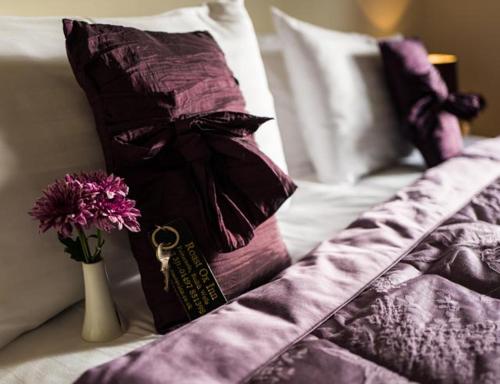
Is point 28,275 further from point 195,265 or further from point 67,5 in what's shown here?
point 67,5

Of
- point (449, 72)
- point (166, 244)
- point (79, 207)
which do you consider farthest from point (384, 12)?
point (79, 207)

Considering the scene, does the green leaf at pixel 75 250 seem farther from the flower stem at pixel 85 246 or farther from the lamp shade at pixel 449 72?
the lamp shade at pixel 449 72

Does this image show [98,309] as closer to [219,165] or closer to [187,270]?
[187,270]

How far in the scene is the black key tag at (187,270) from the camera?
33.0 inches

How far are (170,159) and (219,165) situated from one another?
8 centimetres

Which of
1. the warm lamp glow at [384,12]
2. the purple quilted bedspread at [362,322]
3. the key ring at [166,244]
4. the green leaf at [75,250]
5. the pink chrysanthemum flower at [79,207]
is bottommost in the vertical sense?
the purple quilted bedspread at [362,322]

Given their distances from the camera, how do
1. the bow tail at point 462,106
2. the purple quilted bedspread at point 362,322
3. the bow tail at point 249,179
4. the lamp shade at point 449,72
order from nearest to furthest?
the purple quilted bedspread at point 362,322 → the bow tail at point 249,179 → the bow tail at point 462,106 → the lamp shade at point 449,72

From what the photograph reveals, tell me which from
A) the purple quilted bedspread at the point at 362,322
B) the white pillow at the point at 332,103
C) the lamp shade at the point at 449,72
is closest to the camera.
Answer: the purple quilted bedspread at the point at 362,322

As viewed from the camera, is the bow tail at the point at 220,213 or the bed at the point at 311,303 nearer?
the bed at the point at 311,303

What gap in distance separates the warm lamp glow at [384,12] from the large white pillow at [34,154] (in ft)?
5.38

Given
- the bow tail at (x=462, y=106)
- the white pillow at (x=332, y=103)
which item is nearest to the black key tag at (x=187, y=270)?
the white pillow at (x=332, y=103)

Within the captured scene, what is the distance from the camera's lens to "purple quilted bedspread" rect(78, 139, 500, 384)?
2.05 ft

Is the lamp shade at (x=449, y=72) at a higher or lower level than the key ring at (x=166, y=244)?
lower

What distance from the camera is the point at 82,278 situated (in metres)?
0.90
